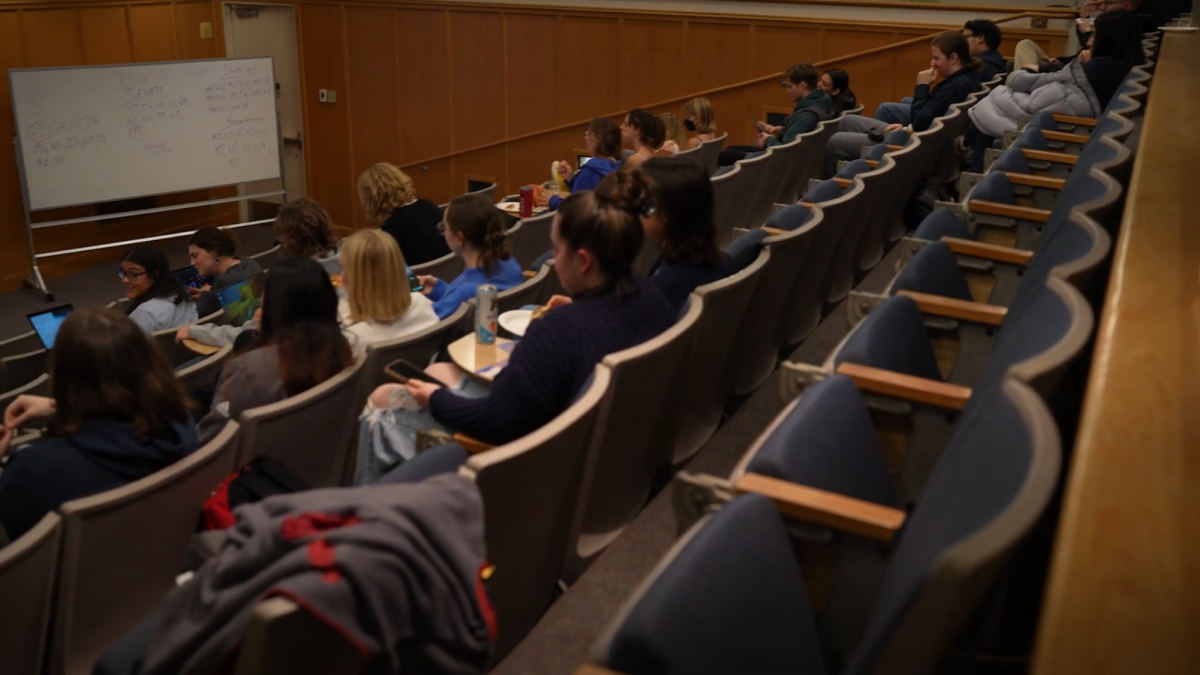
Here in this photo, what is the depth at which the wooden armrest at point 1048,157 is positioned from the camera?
10.8 feet

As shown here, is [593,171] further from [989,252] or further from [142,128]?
[142,128]

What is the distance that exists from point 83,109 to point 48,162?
1.53ft

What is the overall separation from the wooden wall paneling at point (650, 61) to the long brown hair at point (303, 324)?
6076mm

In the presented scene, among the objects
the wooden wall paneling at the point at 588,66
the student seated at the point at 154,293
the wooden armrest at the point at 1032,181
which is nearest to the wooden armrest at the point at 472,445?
the wooden armrest at the point at 1032,181

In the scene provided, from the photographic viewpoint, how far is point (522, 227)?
13.9 feet

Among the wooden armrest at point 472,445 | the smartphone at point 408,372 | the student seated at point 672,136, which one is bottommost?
the smartphone at point 408,372

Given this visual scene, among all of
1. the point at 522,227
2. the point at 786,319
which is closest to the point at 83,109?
the point at 522,227

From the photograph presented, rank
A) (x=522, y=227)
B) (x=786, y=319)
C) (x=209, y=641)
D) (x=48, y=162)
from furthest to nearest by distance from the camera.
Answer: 1. (x=48, y=162)
2. (x=522, y=227)
3. (x=786, y=319)
4. (x=209, y=641)

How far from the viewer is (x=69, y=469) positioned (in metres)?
2.06

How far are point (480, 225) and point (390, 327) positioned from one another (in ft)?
1.91

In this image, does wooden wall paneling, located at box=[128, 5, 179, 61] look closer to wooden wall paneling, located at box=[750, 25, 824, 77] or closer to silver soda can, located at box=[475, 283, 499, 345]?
wooden wall paneling, located at box=[750, 25, 824, 77]

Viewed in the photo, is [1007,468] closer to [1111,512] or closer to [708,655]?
[1111,512]

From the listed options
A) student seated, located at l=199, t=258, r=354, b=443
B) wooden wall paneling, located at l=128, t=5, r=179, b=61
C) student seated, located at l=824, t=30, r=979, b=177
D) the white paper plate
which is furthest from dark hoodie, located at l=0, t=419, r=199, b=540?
wooden wall paneling, located at l=128, t=5, r=179, b=61

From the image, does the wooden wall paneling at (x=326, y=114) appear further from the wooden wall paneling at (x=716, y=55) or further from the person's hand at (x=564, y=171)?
the person's hand at (x=564, y=171)
